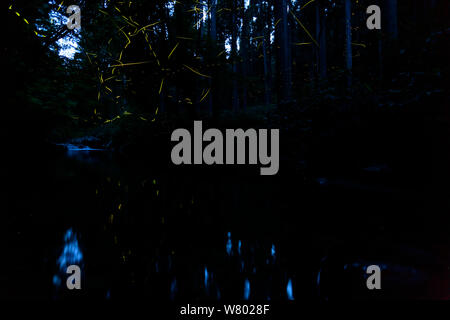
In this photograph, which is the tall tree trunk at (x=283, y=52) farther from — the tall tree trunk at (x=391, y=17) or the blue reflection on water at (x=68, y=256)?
the blue reflection on water at (x=68, y=256)

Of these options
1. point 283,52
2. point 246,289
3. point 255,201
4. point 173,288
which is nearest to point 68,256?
point 173,288

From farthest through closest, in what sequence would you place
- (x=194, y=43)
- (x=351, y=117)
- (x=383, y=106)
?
(x=194, y=43)
(x=351, y=117)
(x=383, y=106)

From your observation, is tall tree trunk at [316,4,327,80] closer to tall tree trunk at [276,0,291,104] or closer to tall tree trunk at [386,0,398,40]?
tall tree trunk at [386,0,398,40]

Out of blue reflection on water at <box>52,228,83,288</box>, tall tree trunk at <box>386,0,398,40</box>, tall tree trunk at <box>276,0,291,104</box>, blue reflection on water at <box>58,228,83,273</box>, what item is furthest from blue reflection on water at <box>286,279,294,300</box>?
tall tree trunk at <box>386,0,398,40</box>

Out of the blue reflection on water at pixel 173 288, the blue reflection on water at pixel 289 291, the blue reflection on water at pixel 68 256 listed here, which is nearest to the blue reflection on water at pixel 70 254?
the blue reflection on water at pixel 68 256

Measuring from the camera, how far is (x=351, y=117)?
6.70 meters

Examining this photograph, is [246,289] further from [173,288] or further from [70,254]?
[70,254]

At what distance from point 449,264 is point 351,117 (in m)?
4.57

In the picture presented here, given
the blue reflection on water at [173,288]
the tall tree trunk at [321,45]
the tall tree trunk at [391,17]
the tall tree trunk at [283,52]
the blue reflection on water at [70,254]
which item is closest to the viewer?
the blue reflection on water at [173,288]

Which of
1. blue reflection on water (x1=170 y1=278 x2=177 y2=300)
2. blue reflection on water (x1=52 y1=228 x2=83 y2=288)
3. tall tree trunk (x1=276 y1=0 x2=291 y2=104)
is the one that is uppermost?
tall tree trunk (x1=276 y1=0 x2=291 y2=104)

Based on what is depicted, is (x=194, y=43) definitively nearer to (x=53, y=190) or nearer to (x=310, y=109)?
(x=310, y=109)

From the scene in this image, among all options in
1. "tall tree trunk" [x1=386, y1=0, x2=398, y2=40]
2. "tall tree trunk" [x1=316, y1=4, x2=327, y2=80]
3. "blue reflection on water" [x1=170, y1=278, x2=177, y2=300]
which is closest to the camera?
"blue reflection on water" [x1=170, y1=278, x2=177, y2=300]
